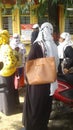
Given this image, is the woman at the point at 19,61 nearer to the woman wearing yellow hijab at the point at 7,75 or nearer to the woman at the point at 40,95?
the woman wearing yellow hijab at the point at 7,75

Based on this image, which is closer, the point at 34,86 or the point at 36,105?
the point at 34,86

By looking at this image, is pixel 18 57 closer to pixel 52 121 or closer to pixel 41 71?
pixel 52 121

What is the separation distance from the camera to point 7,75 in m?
5.75

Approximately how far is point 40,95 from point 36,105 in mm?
185

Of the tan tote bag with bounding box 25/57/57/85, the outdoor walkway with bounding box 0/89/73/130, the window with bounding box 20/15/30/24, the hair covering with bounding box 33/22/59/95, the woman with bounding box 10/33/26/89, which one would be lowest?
the outdoor walkway with bounding box 0/89/73/130

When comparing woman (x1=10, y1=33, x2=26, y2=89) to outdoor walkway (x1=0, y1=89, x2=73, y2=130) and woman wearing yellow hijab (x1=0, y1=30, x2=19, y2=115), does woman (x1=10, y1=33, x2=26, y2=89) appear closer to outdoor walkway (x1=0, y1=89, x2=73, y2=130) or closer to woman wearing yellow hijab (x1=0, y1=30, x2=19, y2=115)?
woman wearing yellow hijab (x1=0, y1=30, x2=19, y2=115)

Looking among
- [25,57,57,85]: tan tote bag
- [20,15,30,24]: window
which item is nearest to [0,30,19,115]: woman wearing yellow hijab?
[25,57,57,85]: tan tote bag

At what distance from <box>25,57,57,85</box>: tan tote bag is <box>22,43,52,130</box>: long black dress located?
0.16 m

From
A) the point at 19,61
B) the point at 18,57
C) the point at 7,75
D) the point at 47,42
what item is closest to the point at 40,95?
the point at 47,42

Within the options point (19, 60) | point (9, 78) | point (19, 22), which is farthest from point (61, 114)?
point (19, 22)

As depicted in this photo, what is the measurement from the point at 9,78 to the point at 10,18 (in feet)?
37.9

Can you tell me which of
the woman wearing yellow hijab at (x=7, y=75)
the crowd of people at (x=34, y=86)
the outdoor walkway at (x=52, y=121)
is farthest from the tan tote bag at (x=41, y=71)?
the outdoor walkway at (x=52, y=121)

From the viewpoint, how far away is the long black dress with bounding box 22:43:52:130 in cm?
475

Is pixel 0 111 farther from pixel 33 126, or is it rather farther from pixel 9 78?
pixel 33 126
